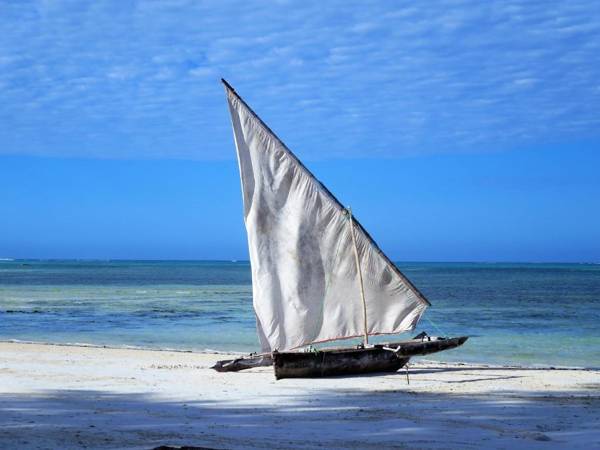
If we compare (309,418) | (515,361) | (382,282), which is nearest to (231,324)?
(515,361)

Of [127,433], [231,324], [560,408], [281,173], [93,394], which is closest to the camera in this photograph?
[127,433]

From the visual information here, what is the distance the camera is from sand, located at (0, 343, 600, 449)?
9180 millimetres

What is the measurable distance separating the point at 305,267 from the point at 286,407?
15.0ft

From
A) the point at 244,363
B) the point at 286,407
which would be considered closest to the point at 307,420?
the point at 286,407

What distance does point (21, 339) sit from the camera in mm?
25000

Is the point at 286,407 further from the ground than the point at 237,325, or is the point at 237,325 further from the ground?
the point at 237,325

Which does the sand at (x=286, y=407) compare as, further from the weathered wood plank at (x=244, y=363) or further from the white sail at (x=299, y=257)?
the white sail at (x=299, y=257)

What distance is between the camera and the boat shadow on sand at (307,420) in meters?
9.02

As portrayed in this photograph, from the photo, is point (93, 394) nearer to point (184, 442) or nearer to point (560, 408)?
point (184, 442)

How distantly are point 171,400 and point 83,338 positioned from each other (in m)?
13.9

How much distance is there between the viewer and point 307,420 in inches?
421

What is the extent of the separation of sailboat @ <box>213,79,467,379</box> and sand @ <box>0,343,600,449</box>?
803 mm

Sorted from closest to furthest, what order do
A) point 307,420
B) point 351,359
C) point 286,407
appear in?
point 307,420 < point 286,407 < point 351,359

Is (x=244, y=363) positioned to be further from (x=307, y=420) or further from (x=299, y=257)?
(x=307, y=420)
